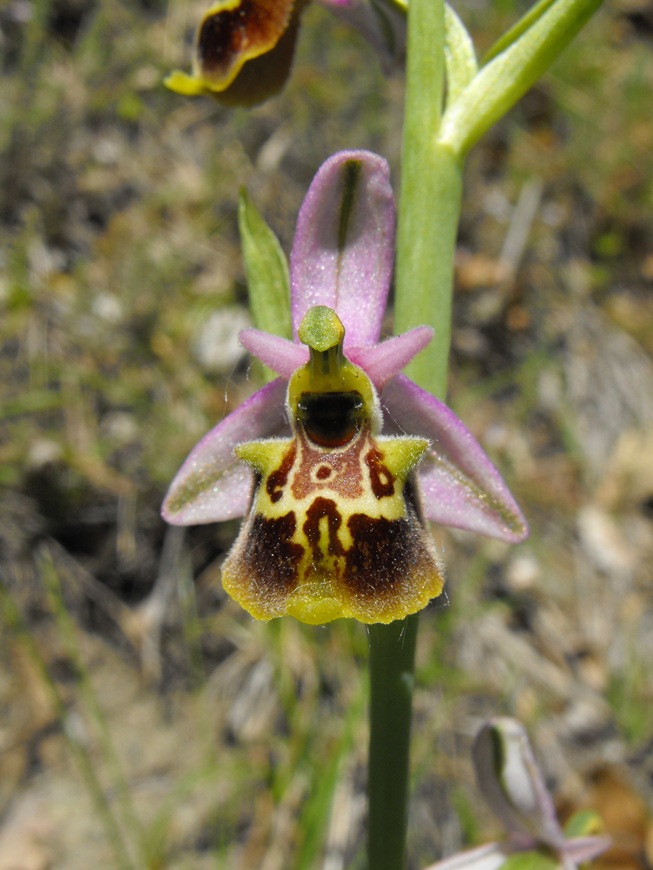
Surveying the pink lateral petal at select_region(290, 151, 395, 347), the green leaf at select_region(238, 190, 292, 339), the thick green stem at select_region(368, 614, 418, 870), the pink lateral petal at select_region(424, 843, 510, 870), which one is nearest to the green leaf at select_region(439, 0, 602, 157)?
the pink lateral petal at select_region(290, 151, 395, 347)

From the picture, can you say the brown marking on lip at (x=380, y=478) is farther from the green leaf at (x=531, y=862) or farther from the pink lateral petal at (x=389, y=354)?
the green leaf at (x=531, y=862)

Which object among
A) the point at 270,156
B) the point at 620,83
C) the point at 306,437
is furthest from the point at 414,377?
the point at 620,83

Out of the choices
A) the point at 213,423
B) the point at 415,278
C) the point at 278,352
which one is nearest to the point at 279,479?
the point at 278,352

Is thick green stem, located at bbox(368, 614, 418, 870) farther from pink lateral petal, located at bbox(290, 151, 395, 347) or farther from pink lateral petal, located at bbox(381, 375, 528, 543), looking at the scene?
pink lateral petal, located at bbox(290, 151, 395, 347)

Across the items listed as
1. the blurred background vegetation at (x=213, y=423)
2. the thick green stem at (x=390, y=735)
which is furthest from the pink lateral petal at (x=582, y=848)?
the blurred background vegetation at (x=213, y=423)

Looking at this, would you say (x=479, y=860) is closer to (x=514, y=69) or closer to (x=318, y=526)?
(x=318, y=526)

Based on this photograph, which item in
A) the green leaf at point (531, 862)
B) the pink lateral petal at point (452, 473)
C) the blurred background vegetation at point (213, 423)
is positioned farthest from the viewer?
the blurred background vegetation at point (213, 423)

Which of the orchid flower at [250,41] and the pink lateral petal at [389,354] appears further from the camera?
the orchid flower at [250,41]

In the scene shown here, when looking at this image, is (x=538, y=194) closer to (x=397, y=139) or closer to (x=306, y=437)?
(x=397, y=139)
